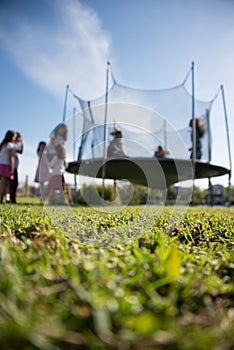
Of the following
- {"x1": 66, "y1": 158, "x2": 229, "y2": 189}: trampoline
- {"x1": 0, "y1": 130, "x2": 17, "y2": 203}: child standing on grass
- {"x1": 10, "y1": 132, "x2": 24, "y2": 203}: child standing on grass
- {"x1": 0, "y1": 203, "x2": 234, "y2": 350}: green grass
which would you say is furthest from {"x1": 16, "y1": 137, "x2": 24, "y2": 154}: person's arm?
{"x1": 0, "y1": 203, "x2": 234, "y2": 350}: green grass

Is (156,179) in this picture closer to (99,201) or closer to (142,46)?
(99,201)

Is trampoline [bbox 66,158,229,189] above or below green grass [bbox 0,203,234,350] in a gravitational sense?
above

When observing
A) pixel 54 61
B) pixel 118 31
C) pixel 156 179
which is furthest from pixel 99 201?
pixel 118 31

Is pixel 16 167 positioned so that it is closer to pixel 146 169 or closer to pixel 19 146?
pixel 19 146

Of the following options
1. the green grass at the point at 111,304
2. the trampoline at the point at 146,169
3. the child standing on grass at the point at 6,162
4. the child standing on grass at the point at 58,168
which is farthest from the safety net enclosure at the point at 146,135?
the green grass at the point at 111,304

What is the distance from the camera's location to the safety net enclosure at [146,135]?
598 cm

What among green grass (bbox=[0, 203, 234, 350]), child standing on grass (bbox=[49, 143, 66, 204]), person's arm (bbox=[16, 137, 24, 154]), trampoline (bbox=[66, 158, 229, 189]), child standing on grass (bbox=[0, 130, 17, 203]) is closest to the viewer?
green grass (bbox=[0, 203, 234, 350])

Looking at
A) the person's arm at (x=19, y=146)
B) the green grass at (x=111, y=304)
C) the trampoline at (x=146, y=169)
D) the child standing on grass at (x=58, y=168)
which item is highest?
Answer: the person's arm at (x=19, y=146)

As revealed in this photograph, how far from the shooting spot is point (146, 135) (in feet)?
21.5

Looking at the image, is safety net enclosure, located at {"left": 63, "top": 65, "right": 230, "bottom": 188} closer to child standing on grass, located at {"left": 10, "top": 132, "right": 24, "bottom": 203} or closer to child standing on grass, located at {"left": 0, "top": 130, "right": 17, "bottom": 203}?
child standing on grass, located at {"left": 10, "top": 132, "right": 24, "bottom": 203}

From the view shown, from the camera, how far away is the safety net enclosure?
5.98 m

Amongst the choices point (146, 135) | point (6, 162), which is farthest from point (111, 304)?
point (146, 135)

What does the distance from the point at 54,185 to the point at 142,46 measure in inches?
121

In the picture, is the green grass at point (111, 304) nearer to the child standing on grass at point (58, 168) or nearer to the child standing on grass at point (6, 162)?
the child standing on grass at point (58, 168)
